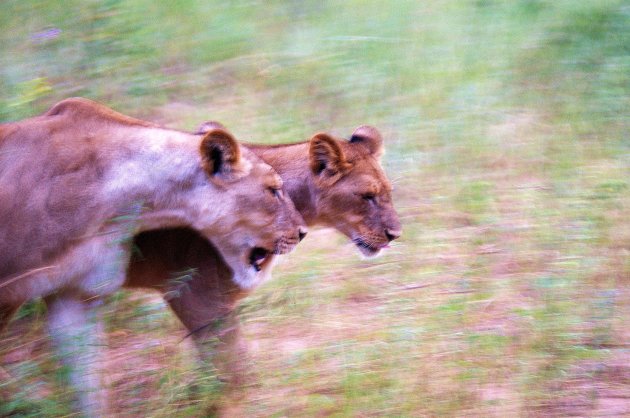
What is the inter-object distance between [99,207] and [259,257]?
0.67 metres

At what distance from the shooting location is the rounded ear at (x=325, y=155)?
413cm

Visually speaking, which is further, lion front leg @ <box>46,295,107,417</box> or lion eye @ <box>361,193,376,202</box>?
lion eye @ <box>361,193,376,202</box>

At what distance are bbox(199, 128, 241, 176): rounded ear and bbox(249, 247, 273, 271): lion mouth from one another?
318mm

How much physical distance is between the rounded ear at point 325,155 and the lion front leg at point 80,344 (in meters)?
1.19

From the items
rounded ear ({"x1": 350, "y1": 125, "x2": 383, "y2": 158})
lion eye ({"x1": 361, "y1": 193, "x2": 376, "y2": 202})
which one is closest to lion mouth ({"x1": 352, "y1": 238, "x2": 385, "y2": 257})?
lion eye ({"x1": 361, "y1": 193, "x2": 376, "y2": 202})

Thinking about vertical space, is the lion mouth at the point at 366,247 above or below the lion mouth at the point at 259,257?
below

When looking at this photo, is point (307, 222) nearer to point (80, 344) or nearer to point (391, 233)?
point (391, 233)

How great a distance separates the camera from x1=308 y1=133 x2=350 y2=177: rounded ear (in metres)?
4.13

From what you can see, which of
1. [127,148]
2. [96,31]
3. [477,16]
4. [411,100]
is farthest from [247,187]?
[477,16]

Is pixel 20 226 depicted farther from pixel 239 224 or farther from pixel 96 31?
pixel 96 31

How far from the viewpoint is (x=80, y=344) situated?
3.14 m

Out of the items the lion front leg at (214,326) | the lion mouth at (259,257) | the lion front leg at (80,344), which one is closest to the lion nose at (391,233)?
the lion mouth at (259,257)

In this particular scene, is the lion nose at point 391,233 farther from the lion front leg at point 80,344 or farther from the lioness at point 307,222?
the lion front leg at point 80,344

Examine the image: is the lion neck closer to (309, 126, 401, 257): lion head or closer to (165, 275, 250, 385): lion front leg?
(309, 126, 401, 257): lion head
